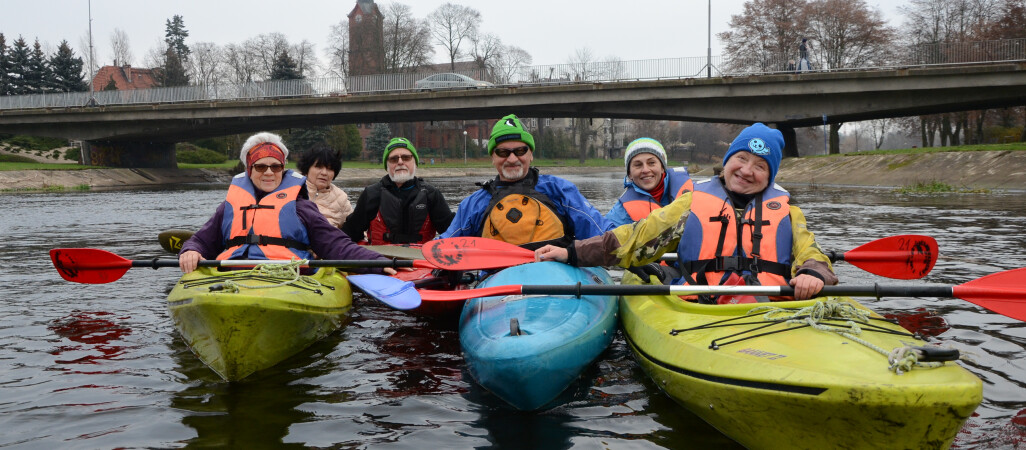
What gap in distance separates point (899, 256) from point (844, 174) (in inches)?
984

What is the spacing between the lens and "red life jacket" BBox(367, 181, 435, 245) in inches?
297

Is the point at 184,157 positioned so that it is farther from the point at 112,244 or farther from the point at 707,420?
the point at 707,420

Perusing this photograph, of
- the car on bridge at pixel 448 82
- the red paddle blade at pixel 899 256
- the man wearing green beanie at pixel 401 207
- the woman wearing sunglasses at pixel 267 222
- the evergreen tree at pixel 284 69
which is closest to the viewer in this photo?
the red paddle blade at pixel 899 256

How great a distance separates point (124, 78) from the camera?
7500 centimetres

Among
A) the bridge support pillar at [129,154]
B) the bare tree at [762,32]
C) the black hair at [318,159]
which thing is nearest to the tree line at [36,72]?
the bridge support pillar at [129,154]

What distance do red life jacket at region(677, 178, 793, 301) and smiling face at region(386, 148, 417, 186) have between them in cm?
370

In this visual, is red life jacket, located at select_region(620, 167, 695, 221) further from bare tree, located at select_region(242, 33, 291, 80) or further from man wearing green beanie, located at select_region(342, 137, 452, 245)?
bare tree, located at select_region(242, 33, 291, 80)

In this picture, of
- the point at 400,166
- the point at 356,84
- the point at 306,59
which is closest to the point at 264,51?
the point at 306,59

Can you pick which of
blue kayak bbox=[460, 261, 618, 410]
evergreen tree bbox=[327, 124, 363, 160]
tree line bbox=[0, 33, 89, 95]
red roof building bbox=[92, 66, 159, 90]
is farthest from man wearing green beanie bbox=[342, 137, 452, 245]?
red roof building bbox=[92, 66, 159, 90]

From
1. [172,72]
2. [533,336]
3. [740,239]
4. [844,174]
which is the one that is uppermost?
[172,72]

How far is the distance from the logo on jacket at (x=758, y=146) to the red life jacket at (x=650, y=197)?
193 cm

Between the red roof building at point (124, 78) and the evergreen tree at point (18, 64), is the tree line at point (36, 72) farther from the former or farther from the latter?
the red roof building at point (124, 78)

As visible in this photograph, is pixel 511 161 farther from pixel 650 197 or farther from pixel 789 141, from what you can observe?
pixel 789 141

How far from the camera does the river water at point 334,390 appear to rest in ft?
11.8
